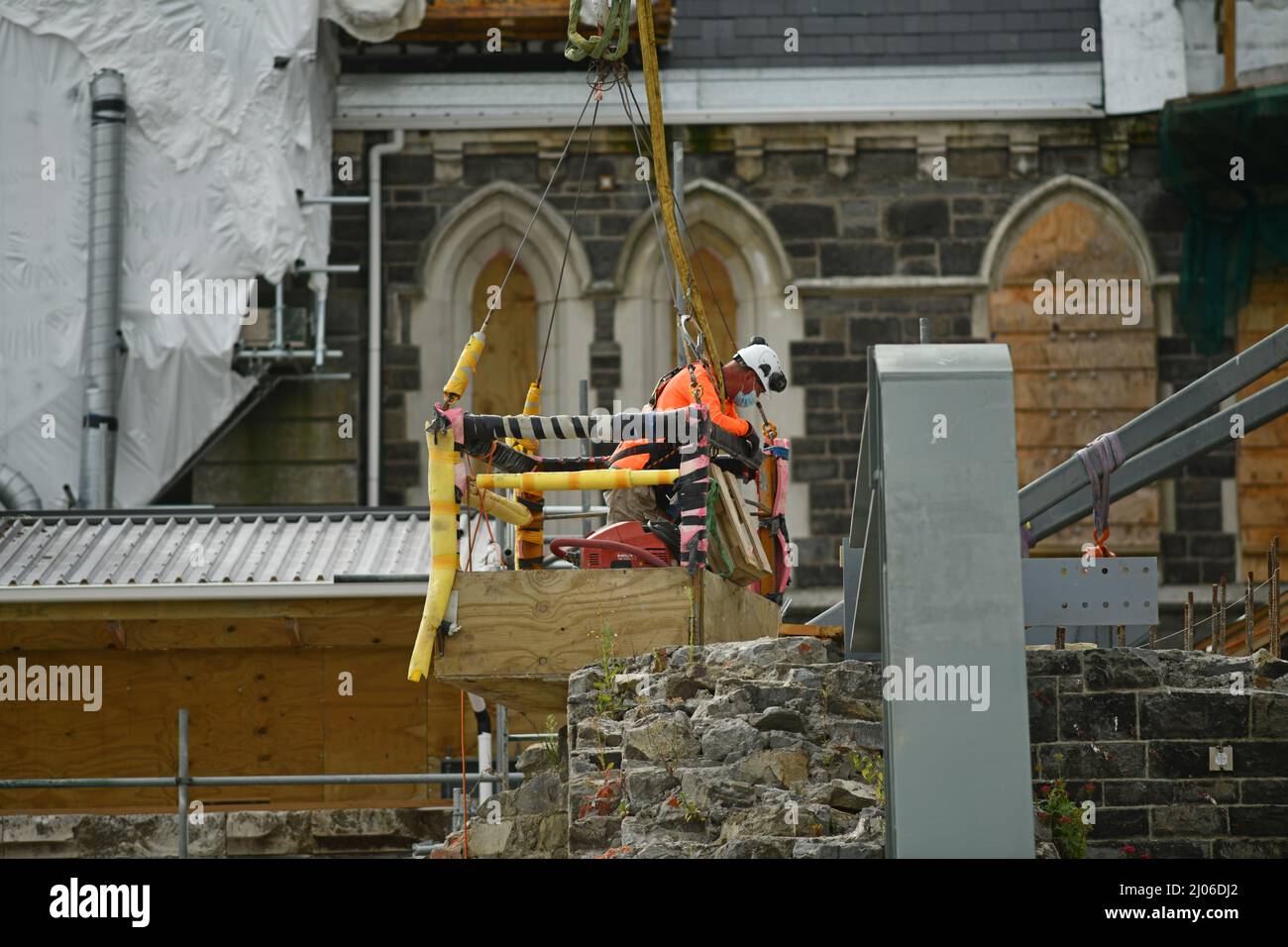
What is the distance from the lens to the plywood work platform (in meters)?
9.84

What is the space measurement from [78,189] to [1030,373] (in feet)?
30.7

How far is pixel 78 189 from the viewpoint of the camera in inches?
794

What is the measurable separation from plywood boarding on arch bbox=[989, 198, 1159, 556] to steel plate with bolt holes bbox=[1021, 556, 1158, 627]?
895 centimetres

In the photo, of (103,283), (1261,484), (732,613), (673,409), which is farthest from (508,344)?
(732,613)

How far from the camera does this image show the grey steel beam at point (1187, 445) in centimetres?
1277

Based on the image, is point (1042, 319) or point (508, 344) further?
point (508, 344)

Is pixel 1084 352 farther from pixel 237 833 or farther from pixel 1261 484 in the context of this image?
pixel 237 833

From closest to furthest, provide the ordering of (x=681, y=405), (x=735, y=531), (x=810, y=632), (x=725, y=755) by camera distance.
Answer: (x=725, y=755) → (x=735, y=531) → (x=681, y=405) → (x=810, y=632)

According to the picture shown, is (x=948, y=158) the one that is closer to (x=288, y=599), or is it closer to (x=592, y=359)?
(x=592, y=359)
